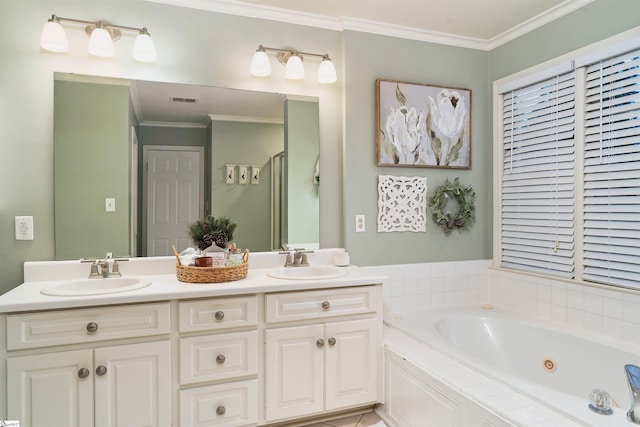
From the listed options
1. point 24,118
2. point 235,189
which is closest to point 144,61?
point 24,118

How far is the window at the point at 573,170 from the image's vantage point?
2.11 m

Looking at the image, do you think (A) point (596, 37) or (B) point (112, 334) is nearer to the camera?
(B) point (112, 334)

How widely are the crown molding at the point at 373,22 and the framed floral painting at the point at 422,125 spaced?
36cm

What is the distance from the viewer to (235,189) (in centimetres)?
246

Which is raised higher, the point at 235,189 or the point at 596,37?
the point at 596,37

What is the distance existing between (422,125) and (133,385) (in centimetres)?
243

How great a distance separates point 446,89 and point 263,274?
195 cm

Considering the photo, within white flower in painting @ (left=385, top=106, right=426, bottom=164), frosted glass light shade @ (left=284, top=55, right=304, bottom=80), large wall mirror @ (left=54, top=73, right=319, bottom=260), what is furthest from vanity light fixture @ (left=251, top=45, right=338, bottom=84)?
white flower in painting @ (left=385, top=106, right=426, bottom=164)

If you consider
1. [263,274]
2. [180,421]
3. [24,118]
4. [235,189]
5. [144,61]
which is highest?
[144,61]

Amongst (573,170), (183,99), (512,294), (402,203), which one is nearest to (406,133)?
(402,203)

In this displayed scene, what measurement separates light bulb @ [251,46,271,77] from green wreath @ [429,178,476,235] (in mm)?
1496

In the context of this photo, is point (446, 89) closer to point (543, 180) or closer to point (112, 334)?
point (543, 180)

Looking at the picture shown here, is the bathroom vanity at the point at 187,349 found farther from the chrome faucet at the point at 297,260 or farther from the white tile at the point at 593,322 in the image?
the white tile at the point at 593,322

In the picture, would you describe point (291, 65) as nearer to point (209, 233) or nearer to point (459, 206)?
point (209, 233)
